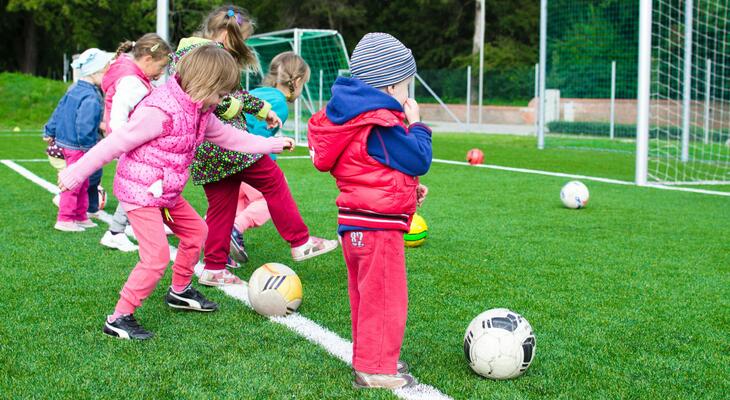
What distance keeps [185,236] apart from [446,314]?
152 cm

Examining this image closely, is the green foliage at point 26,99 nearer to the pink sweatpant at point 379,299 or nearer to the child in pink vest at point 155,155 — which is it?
the child in pink vest at point 155,155

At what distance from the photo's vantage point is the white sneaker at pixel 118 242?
20.8 feet

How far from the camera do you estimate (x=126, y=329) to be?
13.1 feet

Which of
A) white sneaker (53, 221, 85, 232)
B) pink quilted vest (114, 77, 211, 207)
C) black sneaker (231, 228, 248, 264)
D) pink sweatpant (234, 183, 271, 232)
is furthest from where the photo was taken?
white sneaker (53, 221, 85, 232)

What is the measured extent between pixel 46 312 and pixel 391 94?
2432mm

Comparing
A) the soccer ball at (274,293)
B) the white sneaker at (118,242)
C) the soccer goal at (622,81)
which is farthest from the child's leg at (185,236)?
the soccer goal at (622,81)

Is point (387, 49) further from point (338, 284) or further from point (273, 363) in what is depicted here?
point (338, 284)

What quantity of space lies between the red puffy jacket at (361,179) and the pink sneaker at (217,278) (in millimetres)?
2087

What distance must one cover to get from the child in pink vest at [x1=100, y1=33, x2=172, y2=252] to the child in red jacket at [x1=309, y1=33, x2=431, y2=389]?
2.12 m

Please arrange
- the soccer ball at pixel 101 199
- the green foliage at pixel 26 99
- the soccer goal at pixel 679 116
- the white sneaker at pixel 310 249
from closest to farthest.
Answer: the white sneaker at pixel 310 249, the soccer ball at pixel 101 199, the soccer goal at pixel 679 116, the green foliage at pixel 26 99

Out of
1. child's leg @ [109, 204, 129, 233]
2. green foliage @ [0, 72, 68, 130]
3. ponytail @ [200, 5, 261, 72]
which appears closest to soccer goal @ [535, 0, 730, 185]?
child's leg @ [109, 204, 129, 233]

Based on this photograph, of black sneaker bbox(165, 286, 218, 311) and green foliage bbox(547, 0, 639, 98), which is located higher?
green foliage bbox(547, 0, 639, 98)

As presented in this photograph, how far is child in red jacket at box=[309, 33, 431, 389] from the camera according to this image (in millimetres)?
3199

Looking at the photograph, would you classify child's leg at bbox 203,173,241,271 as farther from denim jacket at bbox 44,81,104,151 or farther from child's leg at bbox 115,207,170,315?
denim jacket at bbox 44,81,104,151
